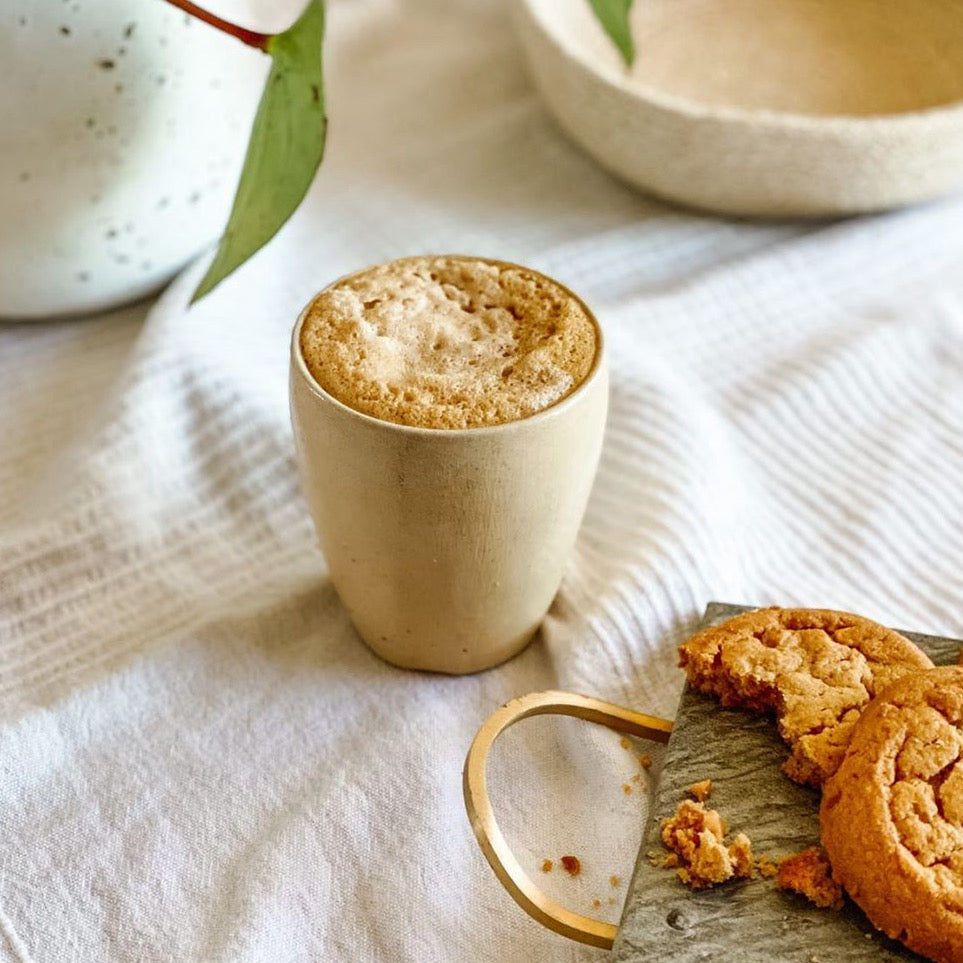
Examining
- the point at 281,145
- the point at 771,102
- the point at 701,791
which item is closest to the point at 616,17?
the point at 281,145

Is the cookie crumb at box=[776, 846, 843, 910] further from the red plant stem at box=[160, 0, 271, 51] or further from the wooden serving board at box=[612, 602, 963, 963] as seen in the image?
the red plant stem at box=[160, 0, 271, 51]

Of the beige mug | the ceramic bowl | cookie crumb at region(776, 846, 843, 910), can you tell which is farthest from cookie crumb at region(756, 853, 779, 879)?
the ceramic bowl

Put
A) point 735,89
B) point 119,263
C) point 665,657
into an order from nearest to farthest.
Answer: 1. point 665,657
2. point 119,263
3. point 735,89

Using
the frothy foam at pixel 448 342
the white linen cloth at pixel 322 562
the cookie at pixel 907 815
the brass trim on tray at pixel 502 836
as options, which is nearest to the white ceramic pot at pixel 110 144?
the white linen cloth at pixel 322 562

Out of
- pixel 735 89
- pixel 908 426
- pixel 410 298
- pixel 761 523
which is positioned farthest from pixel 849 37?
pixel 410 298

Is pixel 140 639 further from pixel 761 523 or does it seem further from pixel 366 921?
pixel 761 523

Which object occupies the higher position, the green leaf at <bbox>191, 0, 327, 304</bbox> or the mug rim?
the green leaf at <bbox>191, 0, 327, 304</bbox>

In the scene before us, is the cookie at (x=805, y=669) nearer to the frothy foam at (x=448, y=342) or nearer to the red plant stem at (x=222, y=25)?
the frothy foam at (x=448, y=342)
